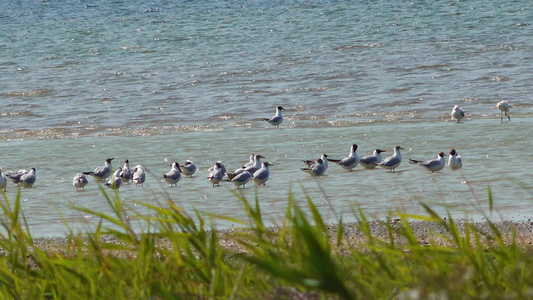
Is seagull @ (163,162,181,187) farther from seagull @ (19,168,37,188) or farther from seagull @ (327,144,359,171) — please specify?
seagull @ (327,144,359,171)

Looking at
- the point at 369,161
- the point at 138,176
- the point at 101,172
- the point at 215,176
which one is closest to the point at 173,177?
the point at 138,176

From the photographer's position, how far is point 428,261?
4301 millimetres

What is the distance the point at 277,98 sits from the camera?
22578 mm

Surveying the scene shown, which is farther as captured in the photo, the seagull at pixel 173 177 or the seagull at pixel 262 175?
the seagull at pixel 173 177

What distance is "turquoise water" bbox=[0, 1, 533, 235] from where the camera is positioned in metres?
12.1

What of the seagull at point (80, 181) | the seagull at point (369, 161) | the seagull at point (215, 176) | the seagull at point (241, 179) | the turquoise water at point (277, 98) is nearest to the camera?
the turquoise water at point (277, 98)

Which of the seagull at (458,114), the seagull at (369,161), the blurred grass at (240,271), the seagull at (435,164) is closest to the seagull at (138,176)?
the seagull at (369,161)

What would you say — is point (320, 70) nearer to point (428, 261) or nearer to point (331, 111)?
point (331, 111)

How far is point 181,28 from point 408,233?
34.5m

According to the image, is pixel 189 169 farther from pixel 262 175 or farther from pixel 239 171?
pixel 262 175

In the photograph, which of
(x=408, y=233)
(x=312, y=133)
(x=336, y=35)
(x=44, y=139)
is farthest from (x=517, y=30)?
(x=408, y=233)

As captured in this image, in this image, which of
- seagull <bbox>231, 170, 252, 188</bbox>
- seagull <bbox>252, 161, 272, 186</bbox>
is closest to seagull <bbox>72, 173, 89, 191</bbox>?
seagull <bbox>231, 170, 252, 188</bbox>

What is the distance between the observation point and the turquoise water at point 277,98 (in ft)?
39.5

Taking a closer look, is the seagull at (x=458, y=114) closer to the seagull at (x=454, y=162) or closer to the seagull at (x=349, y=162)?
the seagull at (x=349, y=162)
